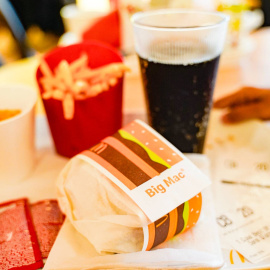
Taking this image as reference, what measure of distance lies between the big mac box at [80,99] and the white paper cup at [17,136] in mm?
40

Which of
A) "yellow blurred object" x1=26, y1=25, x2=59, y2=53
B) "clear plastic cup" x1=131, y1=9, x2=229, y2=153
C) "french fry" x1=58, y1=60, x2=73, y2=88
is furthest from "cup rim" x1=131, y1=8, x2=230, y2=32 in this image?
"yellow blurred object" x1=26, y1=25, x2=59, y2=53

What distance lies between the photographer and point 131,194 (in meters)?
0.40

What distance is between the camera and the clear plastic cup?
526 mm

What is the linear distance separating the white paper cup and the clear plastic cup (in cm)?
21

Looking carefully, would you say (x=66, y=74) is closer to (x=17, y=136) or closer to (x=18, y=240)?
(x=17, y=136)

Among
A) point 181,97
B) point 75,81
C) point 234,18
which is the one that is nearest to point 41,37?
point 234,18

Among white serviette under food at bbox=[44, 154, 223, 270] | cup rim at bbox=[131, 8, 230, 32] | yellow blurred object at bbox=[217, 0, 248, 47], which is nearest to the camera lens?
white serviette under food at bbox=[44, 154, 223, 270]

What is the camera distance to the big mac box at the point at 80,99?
57 centimetres

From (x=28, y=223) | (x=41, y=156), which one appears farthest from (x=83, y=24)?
(x=28, y=223)

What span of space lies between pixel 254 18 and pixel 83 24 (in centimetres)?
55

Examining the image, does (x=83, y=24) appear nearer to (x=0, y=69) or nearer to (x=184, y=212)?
(x=0, y=69)

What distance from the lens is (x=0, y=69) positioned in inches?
42.1

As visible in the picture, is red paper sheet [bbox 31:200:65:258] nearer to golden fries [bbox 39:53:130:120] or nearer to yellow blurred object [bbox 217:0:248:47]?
golden fries [bbox 39:53:130:120]

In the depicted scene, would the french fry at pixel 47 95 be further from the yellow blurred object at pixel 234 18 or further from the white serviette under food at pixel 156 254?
the yellow blurred object at pixel 234 18
